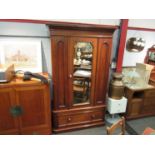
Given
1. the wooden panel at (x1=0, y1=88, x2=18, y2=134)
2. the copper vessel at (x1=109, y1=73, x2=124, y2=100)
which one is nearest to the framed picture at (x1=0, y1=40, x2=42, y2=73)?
the wooden panel at (x1=0, y1=88, x2=18, y2=134)

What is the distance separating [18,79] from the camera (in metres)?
1.87

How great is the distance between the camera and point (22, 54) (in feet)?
6.73

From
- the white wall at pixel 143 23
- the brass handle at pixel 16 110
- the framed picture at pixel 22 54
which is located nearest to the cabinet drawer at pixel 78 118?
the brass handle at pixel 16 110

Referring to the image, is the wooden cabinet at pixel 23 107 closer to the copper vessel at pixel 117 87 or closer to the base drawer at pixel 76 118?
the base drawer at pixel 76 118

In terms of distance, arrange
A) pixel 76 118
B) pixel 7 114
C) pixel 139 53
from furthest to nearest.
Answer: pixel 139 53 < pixel 76 118 < pixel 7 114

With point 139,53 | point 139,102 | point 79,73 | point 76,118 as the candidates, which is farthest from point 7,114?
point 139,53

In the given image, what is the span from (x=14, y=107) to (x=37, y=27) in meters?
1.28

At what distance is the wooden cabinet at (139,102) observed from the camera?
2.58 meters

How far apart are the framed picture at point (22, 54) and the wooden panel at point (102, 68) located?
982 mm

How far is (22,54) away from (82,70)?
1.00 meters

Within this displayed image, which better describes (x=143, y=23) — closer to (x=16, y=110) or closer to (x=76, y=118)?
(x=76, y=118)
